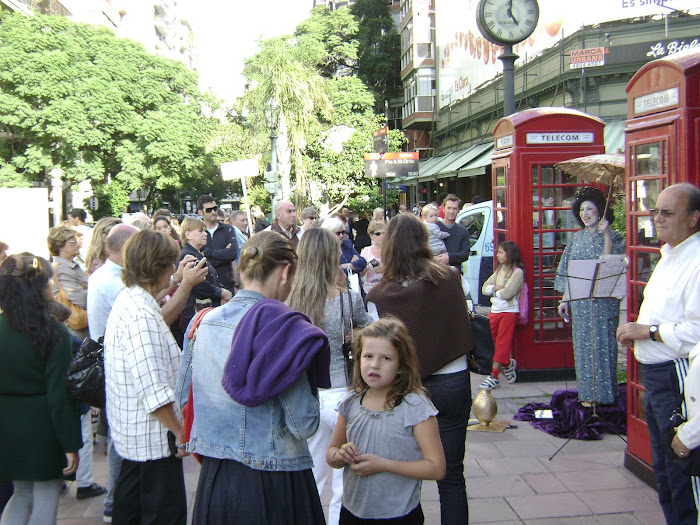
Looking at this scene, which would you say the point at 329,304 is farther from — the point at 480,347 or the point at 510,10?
the point at 510,10

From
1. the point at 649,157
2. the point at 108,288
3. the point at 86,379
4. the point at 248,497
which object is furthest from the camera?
the point at 649,157

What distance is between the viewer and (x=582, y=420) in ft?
19.1

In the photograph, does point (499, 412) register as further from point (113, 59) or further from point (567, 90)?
point (113, 59)

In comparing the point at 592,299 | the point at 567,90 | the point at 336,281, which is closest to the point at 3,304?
the point at 336,281

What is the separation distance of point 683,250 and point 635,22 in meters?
15.3

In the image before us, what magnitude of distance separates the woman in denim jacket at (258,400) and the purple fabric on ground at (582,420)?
153 inches

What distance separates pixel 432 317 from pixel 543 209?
436 centimetres

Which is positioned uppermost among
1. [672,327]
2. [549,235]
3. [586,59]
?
[586,59]

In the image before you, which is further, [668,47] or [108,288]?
[668,47]

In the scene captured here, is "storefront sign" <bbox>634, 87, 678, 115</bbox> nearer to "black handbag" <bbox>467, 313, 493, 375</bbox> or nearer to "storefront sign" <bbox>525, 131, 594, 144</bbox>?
"black handbag" <bbox>467, 313, 493, 375</bbox>

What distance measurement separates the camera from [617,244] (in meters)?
6.13

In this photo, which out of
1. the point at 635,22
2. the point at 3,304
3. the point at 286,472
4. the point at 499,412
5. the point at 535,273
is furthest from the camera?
the point at 635,22

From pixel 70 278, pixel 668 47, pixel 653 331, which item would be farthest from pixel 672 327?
pixel 668 47

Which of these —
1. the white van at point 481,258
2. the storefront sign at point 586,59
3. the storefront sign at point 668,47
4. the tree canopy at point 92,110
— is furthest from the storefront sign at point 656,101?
the tree canopy at point 92,110
